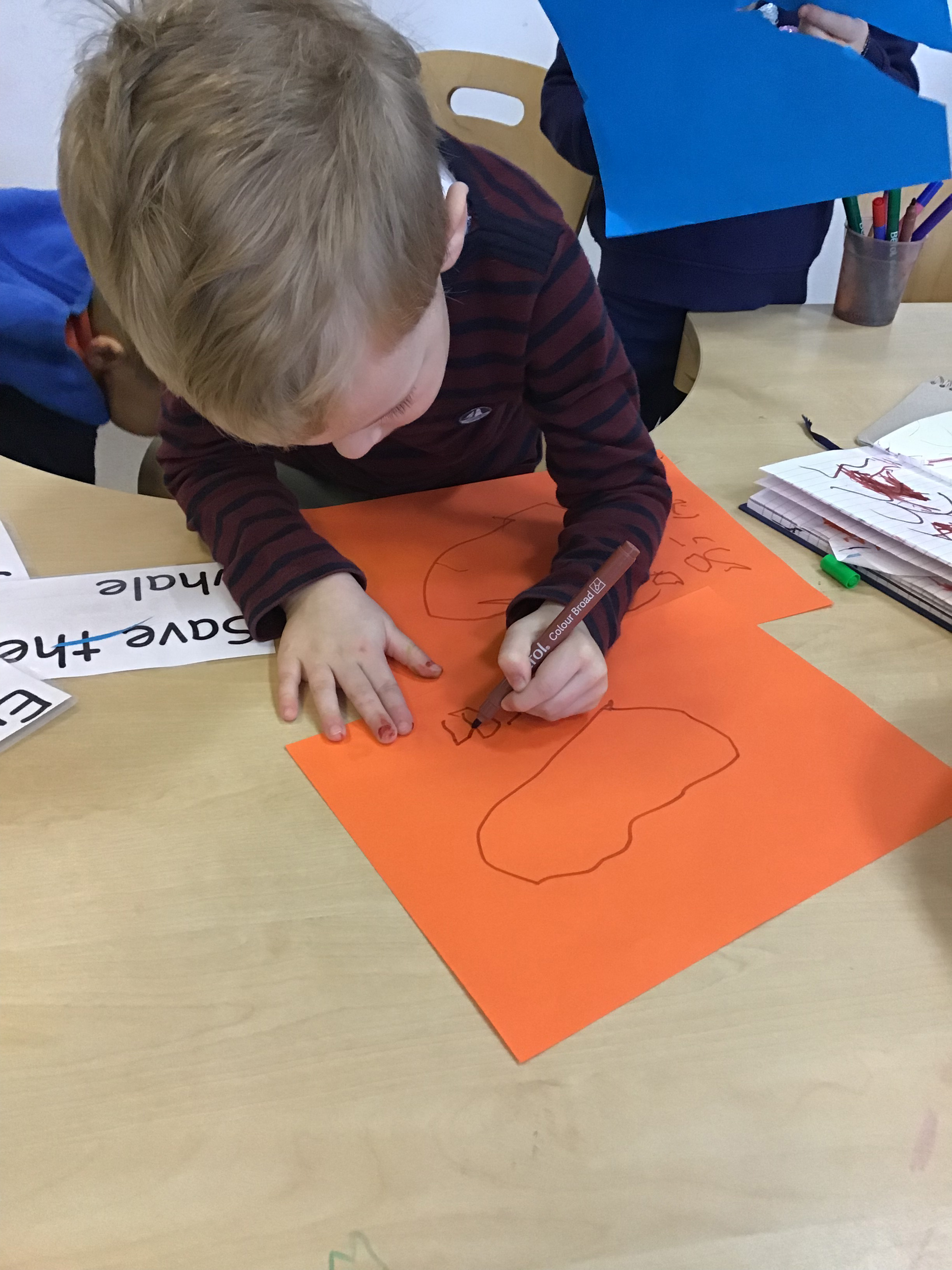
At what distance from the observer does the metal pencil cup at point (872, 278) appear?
1.00 metres

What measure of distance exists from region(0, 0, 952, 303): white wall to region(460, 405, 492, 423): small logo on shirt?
39.1 inches

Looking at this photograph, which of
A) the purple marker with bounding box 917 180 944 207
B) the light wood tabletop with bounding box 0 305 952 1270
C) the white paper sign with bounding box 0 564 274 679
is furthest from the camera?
the purple marker with bounding box 917 180 944 207

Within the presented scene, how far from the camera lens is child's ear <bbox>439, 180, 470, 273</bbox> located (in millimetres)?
506

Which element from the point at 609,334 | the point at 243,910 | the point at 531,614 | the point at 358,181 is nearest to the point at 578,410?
the point at 609,334

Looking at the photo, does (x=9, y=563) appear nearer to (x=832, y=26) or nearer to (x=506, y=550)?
(x=506, y=550)

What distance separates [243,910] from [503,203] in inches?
21.1

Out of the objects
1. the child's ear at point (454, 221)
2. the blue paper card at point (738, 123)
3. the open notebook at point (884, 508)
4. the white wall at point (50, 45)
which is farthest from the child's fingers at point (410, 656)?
the white wall at point (50, 45)

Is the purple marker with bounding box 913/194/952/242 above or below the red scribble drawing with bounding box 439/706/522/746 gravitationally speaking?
above

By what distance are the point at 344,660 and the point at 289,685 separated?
0.12 feet

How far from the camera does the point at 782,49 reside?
0.80 meters

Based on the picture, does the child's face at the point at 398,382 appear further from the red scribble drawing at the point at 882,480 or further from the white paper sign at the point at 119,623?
the red scribble drawing at the point at 882,480

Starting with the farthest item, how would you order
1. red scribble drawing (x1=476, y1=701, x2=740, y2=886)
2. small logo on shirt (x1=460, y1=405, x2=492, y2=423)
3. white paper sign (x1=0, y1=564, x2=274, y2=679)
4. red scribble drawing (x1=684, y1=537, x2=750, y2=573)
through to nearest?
1. small logo on shirt (x1=460, y1=405, x2=492, y2=423)
2. red scribble drawing (x1=684, y1=537, x2=750, y2=573)
3. white paper sign (x1=0, y1=564, x2=274, y2=679)
4. red scribble drawing (x1=476, y1=701, x2=740, y2=886)

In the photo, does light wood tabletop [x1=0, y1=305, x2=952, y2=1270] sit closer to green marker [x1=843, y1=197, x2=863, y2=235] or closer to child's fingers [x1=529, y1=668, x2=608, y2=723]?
child's fingers [x1=529, y1=668, x2=608, y2=723]

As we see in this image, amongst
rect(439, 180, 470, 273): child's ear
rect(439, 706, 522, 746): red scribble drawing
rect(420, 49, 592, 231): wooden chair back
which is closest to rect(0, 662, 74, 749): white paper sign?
rect(439, 706, 522, 746): red scribble drawing
